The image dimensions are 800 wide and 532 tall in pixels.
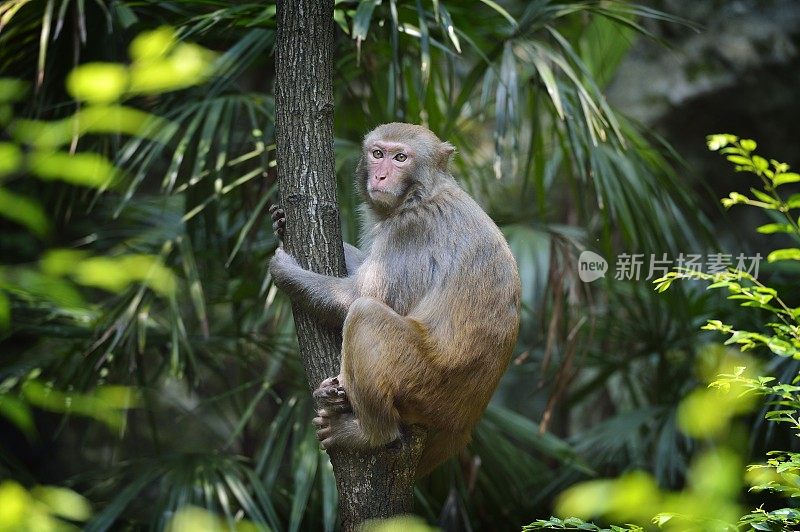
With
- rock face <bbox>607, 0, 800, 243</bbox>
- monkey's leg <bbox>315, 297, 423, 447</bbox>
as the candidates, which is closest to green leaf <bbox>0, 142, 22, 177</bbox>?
monkey's leg <bbox>315, 297, 423, 447</bbox>

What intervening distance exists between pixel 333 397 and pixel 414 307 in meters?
0.60

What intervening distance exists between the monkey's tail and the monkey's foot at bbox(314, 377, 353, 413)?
480 mm

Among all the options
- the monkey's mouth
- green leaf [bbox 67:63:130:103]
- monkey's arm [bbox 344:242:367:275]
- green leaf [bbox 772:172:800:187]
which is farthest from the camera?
monkey's arm [bbox 344:242:367:275]

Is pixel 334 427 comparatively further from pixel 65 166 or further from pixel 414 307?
pixel 65 166

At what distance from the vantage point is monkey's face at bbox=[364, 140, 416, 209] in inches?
158

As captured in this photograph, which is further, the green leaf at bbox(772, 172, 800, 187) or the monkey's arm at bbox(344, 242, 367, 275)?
the monkey's arm at bbox(344, 242, 367, 275)

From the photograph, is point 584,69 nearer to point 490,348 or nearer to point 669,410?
point 490,348

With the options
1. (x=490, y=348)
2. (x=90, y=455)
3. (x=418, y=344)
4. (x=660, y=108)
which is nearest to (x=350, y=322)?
(x=418, y=344)

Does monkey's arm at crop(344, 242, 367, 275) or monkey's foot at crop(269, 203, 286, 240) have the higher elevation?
monkey's foot at crop(269, 203, 286, 240)

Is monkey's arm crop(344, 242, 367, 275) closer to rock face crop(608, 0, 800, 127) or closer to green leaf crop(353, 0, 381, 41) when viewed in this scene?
green leaf crop(353, 0, 381, 41)

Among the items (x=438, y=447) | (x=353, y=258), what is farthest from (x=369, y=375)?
(x=353, y=258)

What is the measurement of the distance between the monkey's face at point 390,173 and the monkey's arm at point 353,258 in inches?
12.3

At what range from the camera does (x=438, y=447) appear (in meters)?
3.75

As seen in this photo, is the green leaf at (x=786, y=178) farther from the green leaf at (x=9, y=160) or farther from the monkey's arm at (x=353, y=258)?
the green leaf at (x=9, y=160)
